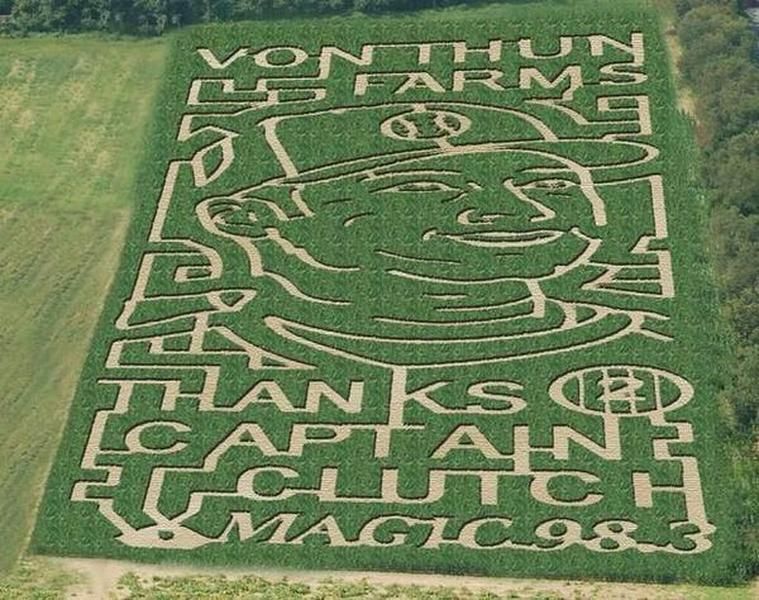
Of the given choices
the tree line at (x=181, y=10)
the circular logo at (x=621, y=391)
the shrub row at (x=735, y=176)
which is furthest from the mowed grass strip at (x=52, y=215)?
the shrub row at (x=735, y=176)

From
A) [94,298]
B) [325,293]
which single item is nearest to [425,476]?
[325,293]

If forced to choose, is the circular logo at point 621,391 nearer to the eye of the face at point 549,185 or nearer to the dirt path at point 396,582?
the dirt path at point 396,582

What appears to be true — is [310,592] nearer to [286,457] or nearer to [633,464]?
[286,457]

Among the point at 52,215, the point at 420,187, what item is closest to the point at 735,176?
the point at 420,187

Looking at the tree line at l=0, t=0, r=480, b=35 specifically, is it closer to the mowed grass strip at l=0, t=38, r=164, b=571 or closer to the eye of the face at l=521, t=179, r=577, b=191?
the mowed grass strip at l=0, t=38, r=164, b=571

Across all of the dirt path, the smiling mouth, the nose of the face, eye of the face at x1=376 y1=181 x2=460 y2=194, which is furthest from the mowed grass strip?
the nose of the face
